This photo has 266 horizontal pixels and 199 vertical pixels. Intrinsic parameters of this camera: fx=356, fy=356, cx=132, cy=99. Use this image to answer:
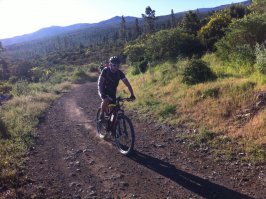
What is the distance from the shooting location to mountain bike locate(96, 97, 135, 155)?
852 centimetres

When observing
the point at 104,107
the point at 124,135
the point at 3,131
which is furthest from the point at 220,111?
the point at 3,131

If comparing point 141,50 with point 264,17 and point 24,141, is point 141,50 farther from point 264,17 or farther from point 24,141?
point 24,141

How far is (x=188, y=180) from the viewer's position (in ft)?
22.3

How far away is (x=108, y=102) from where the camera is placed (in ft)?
29.8

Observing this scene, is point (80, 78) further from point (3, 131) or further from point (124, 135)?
point (124, 135)

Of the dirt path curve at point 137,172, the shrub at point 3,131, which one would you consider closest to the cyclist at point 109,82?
the dirt path curve at point 137,172

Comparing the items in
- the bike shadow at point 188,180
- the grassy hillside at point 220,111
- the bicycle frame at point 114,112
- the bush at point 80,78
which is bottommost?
the bush at point 80,78

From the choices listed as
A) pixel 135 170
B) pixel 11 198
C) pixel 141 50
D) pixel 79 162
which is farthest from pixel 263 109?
pixel 141 50

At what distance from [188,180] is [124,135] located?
93.6 inches

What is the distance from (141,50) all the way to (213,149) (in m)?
22.9

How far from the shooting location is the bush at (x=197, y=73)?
43.1 feet

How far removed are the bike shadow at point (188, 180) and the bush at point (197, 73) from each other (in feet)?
18.6

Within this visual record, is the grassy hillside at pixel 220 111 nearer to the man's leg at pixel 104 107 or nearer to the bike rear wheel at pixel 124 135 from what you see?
the bike rear wheel at pixel 124 135

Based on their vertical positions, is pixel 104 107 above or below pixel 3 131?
above
